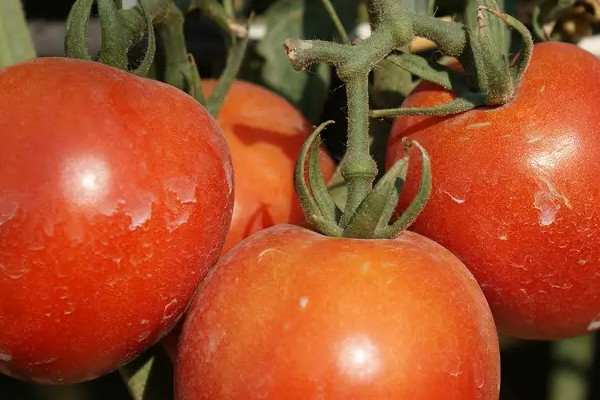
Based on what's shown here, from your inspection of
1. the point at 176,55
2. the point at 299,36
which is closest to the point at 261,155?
the point at 176,55

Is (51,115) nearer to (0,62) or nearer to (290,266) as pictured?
(290,266)

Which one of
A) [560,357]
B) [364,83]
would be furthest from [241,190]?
[560,357]

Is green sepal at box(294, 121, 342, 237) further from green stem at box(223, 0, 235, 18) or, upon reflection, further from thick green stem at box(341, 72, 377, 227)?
green stem at box(223, 0, 235, 18)

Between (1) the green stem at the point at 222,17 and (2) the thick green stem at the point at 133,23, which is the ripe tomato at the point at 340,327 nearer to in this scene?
(2) the thick green stem at the point at 133,23

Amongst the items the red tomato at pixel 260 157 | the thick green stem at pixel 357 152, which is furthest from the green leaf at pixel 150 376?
the thick green stem at pixel 357 152

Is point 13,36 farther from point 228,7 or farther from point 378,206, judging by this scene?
point 378,206

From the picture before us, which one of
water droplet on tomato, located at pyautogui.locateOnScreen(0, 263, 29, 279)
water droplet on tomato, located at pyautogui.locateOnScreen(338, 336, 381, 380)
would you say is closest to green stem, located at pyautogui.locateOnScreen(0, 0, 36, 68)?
water droplet on tomato, located at pyautogui.locateOnScreen(0, 263, 29, 279)
